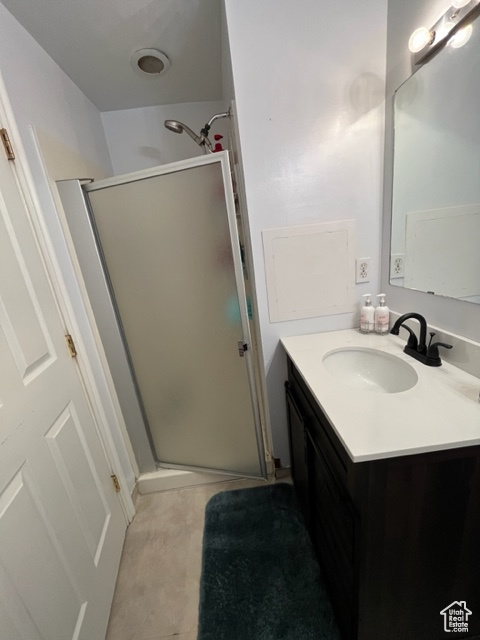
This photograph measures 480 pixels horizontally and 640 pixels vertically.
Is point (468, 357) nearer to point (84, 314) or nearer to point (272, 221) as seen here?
point (272, 221)

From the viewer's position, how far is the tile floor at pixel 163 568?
970 mm

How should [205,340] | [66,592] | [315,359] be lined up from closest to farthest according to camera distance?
[66,592] < [315,359] < [205,340]

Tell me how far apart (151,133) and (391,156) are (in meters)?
1.65

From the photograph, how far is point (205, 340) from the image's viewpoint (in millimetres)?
1300

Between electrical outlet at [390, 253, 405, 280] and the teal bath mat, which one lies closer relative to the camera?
the teal bath mat

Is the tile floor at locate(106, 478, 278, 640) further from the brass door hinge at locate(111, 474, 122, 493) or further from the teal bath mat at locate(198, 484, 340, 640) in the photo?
the brass door hinge at locate(111, 474, 122, 493)

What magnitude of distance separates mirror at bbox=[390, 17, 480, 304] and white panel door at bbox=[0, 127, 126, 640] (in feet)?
4.86

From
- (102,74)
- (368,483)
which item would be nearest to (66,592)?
(368,483)

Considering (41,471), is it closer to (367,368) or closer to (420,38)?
(367,368)

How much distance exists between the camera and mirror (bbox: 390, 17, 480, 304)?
0.77m

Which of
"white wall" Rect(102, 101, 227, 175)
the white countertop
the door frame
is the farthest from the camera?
"white wall" Rect(102, 101, 227, 175)

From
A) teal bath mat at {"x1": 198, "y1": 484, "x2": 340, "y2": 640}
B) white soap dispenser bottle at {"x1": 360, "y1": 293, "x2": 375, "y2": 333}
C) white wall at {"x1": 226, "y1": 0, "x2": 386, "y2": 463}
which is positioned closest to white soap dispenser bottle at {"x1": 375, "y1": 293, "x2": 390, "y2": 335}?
white soap dispenser bottle at {"x1": 360, "y1": 293, "x2": 375, "y2": 333}

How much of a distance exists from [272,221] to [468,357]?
0.91 m

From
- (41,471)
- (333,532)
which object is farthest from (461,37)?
(41,471)
